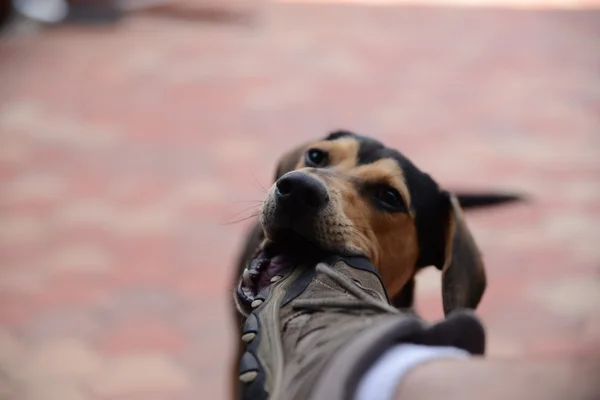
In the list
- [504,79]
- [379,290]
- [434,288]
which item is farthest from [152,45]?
[379,290]

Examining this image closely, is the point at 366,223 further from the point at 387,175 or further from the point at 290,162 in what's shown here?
the point at 290,162

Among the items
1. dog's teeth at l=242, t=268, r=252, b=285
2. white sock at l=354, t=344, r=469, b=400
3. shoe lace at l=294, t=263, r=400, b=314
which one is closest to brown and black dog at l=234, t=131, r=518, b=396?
dog's teeth at l=242, t=268, r=252, b=285

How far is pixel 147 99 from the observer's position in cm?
330

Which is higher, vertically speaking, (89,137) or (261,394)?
(261,394)

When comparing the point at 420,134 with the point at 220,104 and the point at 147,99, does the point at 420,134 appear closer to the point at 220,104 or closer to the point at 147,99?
the point at 220,104

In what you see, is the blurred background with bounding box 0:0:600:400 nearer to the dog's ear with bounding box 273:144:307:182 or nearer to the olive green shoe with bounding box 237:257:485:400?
the dog's ear with bounding box 273:144:307:182

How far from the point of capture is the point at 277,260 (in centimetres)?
122

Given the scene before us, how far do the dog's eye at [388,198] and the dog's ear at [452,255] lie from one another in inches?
2.9

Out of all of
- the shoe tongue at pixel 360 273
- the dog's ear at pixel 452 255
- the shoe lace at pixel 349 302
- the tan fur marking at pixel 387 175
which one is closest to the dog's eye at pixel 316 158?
the tan fur marking at pixel 387 175

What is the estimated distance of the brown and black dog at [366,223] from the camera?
1.22 meters

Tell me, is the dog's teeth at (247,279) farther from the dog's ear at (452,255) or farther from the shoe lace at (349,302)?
the dog's ear at (452,255)

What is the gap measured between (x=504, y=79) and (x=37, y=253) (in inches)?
93.3

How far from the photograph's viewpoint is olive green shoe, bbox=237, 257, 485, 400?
0.88 m

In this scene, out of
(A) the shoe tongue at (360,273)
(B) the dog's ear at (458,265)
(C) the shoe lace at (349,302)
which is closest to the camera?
(C) the shoe lace at (349,302)
